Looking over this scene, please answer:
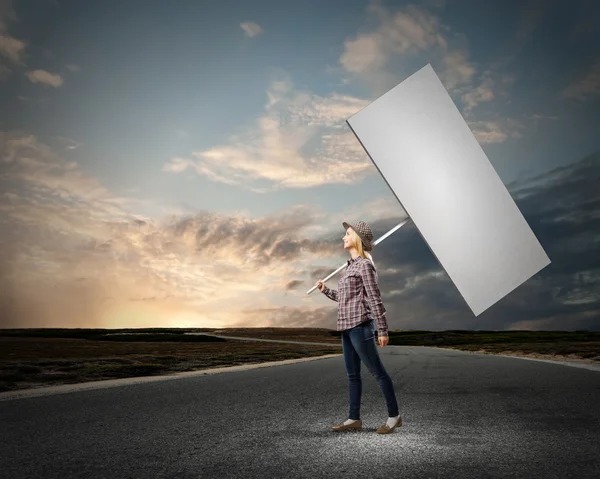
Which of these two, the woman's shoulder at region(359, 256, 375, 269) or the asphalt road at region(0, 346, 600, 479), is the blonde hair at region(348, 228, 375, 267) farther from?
the asphalt road at region(0, 346, 600, 479)

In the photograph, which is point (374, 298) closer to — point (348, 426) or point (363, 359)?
point (363, 359)

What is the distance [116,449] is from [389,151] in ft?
14.1

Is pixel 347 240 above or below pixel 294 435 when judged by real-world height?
above

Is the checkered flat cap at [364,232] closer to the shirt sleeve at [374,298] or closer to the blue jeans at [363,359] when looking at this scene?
the shirt sleeve at [374,298]

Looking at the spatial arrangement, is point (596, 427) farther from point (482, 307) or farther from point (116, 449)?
point (116, 449)

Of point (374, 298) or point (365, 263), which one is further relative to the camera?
point (365, 263)

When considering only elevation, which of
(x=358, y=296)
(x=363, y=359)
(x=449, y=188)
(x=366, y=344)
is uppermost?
(x=449, y=188)

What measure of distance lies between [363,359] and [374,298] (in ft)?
2.14

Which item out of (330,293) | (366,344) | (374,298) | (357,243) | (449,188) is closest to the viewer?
(374,298)

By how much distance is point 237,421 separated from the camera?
22.8 feet

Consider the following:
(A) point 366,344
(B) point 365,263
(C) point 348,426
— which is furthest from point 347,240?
(C) point 348,426

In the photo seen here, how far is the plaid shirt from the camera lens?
5.38 m

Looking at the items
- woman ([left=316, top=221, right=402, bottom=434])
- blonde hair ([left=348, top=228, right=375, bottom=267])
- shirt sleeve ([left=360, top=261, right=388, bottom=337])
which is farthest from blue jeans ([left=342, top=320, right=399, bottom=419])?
→ blonde hair ([left=348, top=228, right=375, bottom=267])

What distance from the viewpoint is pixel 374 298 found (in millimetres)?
5359
